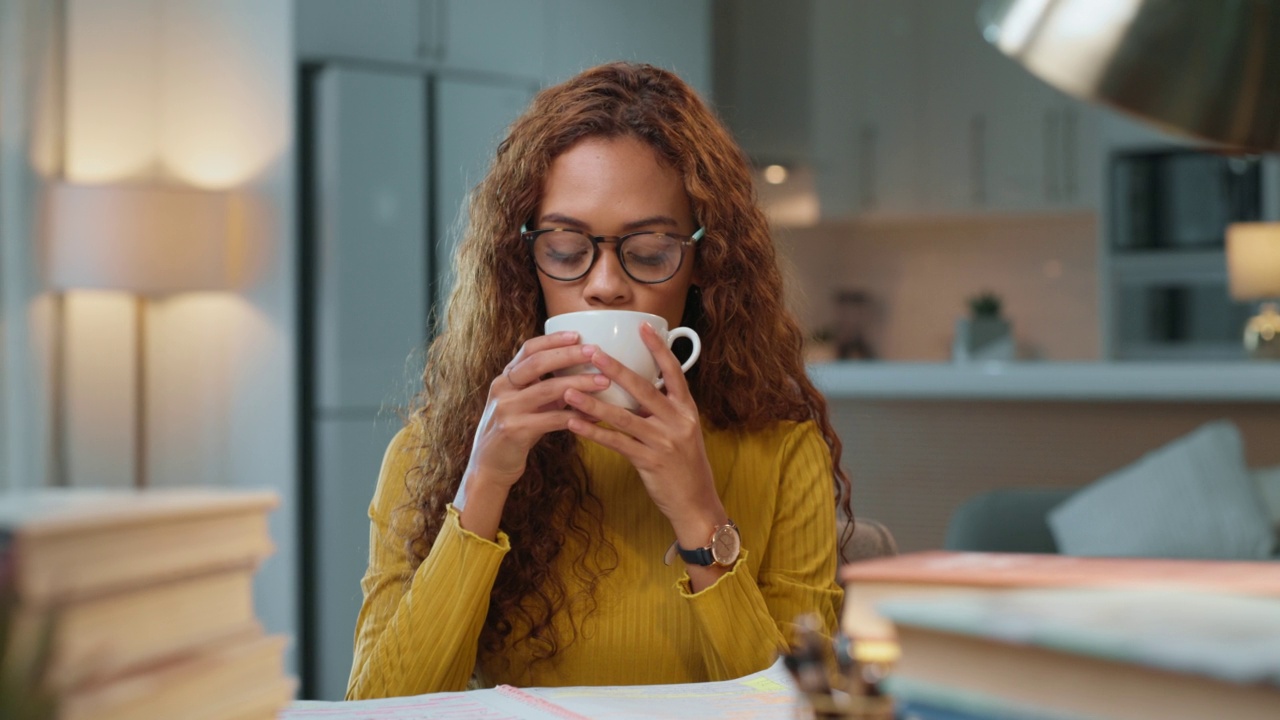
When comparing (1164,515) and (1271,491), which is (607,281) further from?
(1271,491)

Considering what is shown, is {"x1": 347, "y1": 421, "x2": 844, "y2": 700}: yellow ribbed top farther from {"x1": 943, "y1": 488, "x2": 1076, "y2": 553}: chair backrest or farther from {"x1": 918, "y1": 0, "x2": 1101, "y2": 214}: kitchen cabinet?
{"x1": 918, "y1": 0, "x2": 1101, "y2": 214}: kitchen cabinet

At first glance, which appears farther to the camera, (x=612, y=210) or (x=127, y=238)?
(x=127, y=238)

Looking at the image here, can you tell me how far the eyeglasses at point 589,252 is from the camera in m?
1.11

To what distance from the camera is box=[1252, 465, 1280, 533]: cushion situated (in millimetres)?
2305

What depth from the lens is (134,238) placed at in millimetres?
3223

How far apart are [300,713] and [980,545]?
1.89 metres

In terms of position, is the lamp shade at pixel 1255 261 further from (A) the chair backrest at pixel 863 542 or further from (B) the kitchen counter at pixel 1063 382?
(A) the chair backrest at pixel 863 542

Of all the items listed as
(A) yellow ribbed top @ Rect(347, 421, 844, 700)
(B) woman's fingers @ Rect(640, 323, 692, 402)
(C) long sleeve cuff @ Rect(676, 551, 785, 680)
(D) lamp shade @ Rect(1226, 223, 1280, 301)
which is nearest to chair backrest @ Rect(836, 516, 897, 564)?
(A) yellow ribbed top @ Rect(347, 421, 844, 700)

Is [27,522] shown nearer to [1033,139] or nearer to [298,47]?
[298,47]

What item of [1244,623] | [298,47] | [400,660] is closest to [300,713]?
[400,660]

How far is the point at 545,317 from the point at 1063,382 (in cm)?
184

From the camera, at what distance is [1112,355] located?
5527 millimetres

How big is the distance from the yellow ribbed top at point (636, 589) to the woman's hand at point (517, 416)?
27mm

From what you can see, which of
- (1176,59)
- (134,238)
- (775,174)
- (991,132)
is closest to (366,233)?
(134,238)
